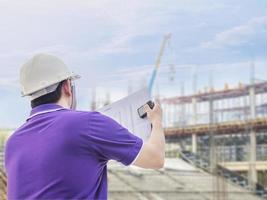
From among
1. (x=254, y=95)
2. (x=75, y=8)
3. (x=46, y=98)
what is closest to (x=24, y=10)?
(x=75, y=8)

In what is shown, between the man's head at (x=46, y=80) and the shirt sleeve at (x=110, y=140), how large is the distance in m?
0.05

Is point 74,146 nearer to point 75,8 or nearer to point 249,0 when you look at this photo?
point 75,8

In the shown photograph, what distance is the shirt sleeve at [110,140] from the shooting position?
0.52m

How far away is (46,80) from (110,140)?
0.09 meters

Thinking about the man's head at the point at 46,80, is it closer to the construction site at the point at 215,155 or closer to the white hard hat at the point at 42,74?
the white hard hat at the point at 42,74

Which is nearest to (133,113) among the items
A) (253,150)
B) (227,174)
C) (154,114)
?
(154,114)

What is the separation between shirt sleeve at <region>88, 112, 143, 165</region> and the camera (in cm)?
52

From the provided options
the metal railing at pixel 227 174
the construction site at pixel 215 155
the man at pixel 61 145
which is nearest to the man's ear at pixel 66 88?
the man at pixel 61 145

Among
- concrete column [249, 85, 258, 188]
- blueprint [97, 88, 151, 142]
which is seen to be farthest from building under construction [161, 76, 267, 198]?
blueprint [97, 88, 151, 142]

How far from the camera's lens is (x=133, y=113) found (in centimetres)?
62

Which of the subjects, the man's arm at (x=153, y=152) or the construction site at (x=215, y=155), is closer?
the man's arm at (x=153, y=152)

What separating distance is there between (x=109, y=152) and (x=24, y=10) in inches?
45.4

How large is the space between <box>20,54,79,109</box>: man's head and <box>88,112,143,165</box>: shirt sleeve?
1.9 inches

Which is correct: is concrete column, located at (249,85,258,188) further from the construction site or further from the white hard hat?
the white hard hat
